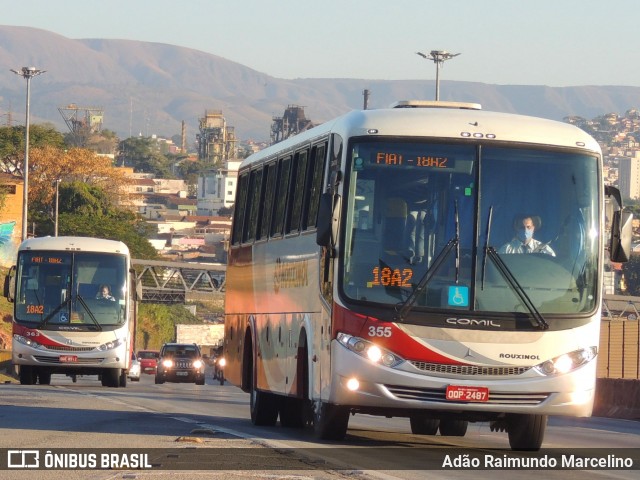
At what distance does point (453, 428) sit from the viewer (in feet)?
67.9

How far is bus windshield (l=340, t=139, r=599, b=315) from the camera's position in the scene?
16.2 metres

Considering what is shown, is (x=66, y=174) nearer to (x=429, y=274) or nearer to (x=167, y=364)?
(x=167, y=364)

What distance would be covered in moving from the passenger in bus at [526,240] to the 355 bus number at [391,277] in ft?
3.11

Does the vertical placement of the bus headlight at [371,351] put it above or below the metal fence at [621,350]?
above

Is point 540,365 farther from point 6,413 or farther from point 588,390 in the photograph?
point 6,413

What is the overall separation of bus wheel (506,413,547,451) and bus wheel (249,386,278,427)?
479cm

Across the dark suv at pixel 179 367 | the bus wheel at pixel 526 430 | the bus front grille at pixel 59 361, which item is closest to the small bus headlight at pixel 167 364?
the dark suv at pixel 179 367

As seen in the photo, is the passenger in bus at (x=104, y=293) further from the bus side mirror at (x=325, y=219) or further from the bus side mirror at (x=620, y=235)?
the bus side mirror at (x=620, y=235)

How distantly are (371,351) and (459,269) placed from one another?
3.88 ft

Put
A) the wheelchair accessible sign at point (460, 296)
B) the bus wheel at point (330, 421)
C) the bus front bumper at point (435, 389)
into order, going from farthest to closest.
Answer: the bus wheel at point (330, 421)
the wheelchair accessible sign at point (460, 296)
the bus front bumper at point (435, 389)

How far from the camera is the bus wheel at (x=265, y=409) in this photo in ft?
70.1

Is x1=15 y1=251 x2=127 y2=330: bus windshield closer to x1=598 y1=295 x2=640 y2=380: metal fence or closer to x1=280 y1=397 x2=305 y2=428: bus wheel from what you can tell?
x1=598 y1=295 x2=640 y2=380: metal fence

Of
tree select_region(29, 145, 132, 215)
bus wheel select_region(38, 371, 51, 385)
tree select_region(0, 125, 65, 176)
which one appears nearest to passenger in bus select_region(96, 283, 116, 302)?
bus wheel select_region(38, 371, 51, 385)

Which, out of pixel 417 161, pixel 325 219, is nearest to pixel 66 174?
pixel 417 161
